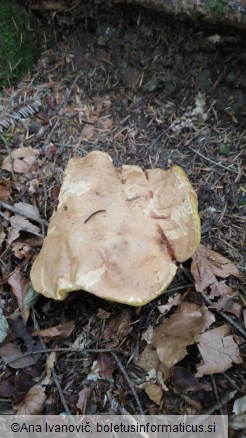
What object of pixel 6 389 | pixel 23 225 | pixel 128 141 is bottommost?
pixel 6 389

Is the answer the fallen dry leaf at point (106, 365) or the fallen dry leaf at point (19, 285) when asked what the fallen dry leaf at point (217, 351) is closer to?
the fallen dry leaf at point (106, 365)

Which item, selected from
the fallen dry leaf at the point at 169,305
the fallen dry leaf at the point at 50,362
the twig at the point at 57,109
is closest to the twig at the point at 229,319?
the fallen dry leaf at the point at 169,305

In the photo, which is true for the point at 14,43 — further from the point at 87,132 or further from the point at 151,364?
the point at 151,364

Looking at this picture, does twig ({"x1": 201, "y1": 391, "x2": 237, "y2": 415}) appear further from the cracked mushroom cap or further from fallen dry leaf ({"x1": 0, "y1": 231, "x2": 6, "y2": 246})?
fallen dry leaf ({"x1": 0, "y1": 231, "x2": 6, "y2": 246})

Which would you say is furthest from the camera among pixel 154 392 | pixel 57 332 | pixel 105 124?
pixel 105 124

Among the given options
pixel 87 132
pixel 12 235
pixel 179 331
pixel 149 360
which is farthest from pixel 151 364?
pixel 87 132
